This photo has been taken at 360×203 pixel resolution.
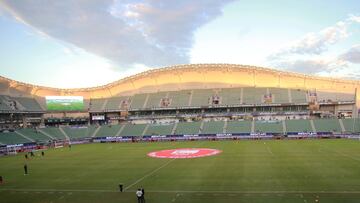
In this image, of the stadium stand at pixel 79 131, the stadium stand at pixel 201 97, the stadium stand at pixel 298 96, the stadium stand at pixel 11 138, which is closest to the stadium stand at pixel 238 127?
the stadium stand at pixel 201 97

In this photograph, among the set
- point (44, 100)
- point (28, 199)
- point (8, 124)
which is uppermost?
point (44, 100)

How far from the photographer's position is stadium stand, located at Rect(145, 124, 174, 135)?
8056 centimetres

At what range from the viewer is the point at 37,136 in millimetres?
74000

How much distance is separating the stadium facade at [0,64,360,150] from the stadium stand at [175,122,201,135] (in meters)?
0.24

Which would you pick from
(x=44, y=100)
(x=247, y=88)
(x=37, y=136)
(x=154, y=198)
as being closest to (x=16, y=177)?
(x=154, y=198)

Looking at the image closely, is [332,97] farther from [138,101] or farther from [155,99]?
[138,101]

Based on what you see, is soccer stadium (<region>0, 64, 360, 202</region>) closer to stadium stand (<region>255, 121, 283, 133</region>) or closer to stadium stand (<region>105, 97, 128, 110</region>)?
stadium stand (<region>255, 121, 283, 133</region>)

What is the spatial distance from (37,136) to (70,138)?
319 inches

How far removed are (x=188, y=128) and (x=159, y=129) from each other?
289 inches

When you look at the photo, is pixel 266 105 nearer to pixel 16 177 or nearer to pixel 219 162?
pixel 219 162

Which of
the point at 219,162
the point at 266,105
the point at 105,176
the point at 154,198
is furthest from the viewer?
the point at 266,105

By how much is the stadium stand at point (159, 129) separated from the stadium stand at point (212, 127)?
329 inches

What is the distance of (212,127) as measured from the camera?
79375mm

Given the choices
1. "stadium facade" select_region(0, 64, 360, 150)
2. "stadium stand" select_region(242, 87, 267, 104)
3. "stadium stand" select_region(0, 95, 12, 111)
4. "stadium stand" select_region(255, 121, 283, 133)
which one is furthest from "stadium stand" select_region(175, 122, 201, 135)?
"stadium stand" select_region(0, 95, 12, 111)
